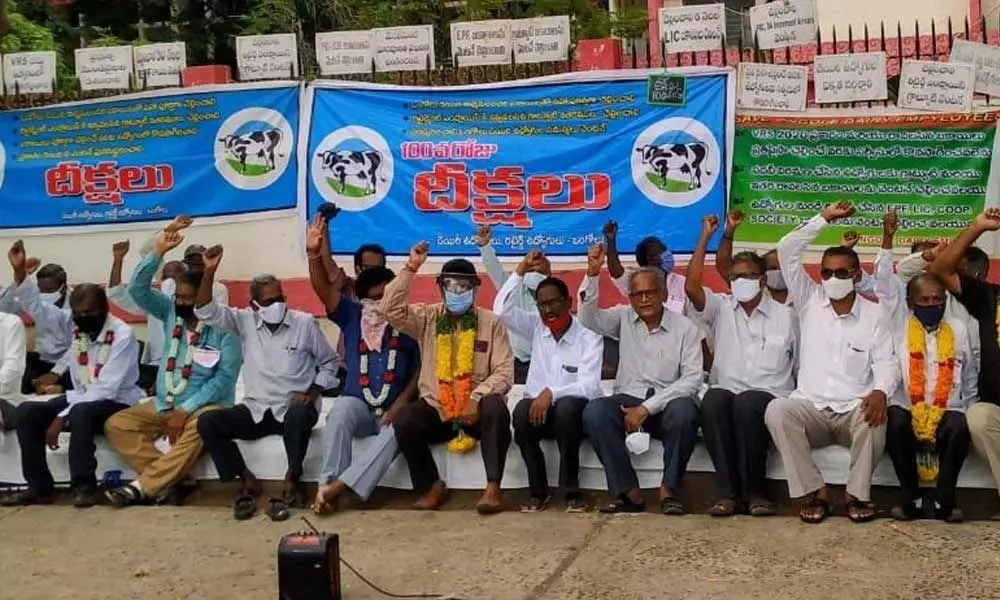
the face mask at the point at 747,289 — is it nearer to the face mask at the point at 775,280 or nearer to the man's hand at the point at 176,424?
the face mask at the point at 775,280

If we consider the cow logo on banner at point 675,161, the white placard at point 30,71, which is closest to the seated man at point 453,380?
the cow logo on banner at point 675,161

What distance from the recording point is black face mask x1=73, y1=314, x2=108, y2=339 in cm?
697

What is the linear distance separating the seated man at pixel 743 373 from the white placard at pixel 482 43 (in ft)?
7.74

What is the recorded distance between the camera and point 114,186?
9.16 m

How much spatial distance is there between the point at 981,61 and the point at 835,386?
265 cm

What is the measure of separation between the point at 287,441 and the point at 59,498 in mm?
1693

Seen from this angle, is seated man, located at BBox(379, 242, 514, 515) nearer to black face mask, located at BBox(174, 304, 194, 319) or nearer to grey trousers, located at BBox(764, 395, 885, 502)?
black face mask, located at BBox(174, 304, 194, 319)

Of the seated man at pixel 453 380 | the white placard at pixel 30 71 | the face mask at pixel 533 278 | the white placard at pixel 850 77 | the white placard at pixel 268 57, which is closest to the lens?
the seated man at pixel 453 380

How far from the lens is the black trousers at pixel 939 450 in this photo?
5480 millimetres

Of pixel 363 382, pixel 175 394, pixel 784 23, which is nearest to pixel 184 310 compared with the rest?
pixel 175 394

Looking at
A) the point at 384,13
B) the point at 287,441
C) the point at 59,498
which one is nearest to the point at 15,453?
the point at 59,498

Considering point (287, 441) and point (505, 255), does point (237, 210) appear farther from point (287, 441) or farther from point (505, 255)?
point (287, 441)

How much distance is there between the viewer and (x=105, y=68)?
9039 mm

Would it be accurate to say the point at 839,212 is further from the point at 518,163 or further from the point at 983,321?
the point at 518,163
